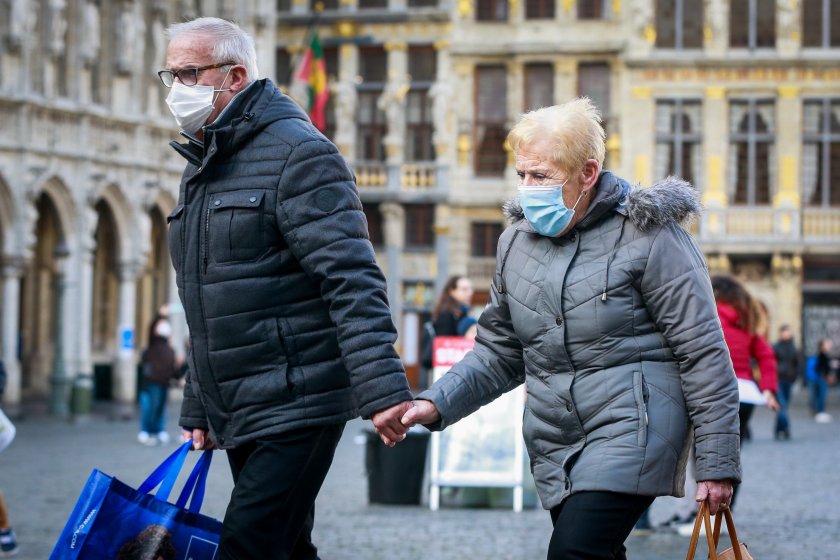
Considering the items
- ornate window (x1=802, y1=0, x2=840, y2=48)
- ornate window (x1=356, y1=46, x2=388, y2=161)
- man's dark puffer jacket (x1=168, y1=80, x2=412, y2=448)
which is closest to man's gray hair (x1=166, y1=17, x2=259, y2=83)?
man's dark puffer jacket (x1=168, y1=80, x2=412, y2=448)

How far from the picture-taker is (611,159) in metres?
42.4

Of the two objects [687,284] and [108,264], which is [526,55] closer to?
[108,264]

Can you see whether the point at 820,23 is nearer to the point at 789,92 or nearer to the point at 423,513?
the point at 789,92

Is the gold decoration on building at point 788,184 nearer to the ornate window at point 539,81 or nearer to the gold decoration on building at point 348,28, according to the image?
the ornate window at point 539,81

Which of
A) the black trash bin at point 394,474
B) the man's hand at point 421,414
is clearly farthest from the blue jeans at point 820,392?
the man's hand at point 421,414

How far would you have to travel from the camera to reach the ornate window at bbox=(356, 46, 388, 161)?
1709 inches

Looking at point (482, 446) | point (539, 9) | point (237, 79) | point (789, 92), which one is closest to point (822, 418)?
point (789, 92)

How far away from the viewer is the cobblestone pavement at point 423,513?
10625mm

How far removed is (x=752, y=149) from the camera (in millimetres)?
41469

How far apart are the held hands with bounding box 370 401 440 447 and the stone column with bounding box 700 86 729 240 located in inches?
1452

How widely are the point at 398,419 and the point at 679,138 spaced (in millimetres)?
37386

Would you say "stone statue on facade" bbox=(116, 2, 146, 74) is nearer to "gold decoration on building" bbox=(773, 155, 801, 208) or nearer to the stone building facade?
the stone building facade

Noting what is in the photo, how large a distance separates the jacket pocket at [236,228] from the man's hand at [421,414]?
622 millimetres

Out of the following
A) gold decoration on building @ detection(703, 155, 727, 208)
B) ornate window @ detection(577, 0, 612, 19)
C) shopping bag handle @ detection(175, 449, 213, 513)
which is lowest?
shopping bag handle @ detection(175, 449, 213, 513)
